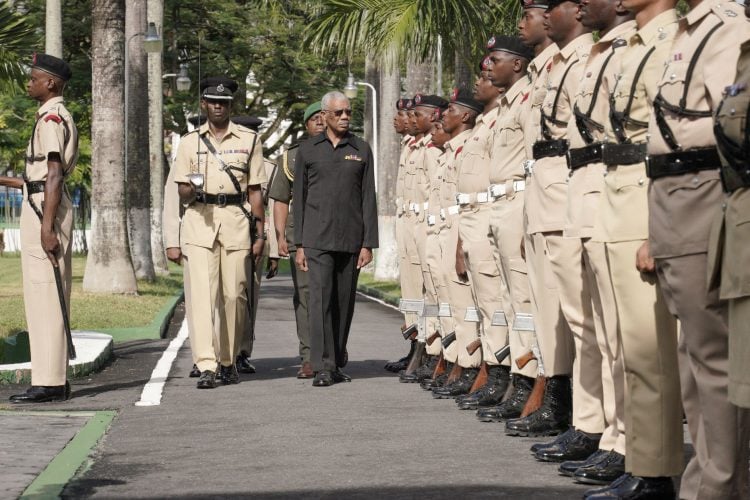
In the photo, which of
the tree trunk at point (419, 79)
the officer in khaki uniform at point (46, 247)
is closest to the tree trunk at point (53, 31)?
the tree trunk at point (419, 79)

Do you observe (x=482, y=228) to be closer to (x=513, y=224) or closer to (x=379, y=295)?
(x=513, y=224)

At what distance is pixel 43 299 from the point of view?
37.7ft

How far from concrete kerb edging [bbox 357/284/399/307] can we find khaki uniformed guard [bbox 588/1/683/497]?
19.6 metres

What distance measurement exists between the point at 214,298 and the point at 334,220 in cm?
115

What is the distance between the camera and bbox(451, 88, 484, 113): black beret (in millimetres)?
12422

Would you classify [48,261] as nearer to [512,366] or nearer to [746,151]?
[512,366]

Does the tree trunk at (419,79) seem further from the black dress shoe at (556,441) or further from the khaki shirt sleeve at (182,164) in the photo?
the black dress shoe at (556,441)

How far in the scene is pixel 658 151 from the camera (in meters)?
6.33

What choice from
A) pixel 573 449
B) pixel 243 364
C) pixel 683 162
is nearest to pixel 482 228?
pixel 573 449

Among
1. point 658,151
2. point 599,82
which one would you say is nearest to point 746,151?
point 658,151

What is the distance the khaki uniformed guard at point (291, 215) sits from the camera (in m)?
13.9

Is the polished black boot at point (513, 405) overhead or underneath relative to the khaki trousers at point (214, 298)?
underneath

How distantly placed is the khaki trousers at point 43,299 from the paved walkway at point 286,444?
0.99 ft

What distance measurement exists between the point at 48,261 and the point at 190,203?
182 cm
